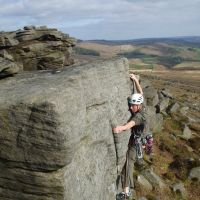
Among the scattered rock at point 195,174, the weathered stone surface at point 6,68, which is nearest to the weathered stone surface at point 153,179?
the scattered rock at point 195,174

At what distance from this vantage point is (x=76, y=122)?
1617 cm

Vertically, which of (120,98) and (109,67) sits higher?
(109,67)

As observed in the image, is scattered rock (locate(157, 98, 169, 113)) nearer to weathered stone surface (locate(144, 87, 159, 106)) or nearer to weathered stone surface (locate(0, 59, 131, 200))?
weathered stone surface (locate(144, 87, 159, 106))

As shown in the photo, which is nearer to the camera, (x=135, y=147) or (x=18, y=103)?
(x=18, y=103)

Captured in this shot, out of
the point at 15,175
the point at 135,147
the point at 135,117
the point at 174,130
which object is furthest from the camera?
the point at 174,130

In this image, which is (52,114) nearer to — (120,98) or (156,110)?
(120,98)

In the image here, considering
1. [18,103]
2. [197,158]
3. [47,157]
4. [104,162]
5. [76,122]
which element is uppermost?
[18,103]

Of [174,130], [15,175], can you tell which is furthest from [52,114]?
[174,130]

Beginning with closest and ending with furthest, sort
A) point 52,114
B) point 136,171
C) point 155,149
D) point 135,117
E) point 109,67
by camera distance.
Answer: point 52,114
point 135,117
point 109,67
point 136,171
point 155,149

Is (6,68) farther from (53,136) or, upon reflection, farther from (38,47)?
(38,47)

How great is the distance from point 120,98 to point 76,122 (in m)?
6.41

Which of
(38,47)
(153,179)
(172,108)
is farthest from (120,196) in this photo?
(172,108)

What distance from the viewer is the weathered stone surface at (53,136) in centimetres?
1513

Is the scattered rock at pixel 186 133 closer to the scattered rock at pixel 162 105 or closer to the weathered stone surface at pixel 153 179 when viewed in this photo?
the scattered rock at pixel 162 105
